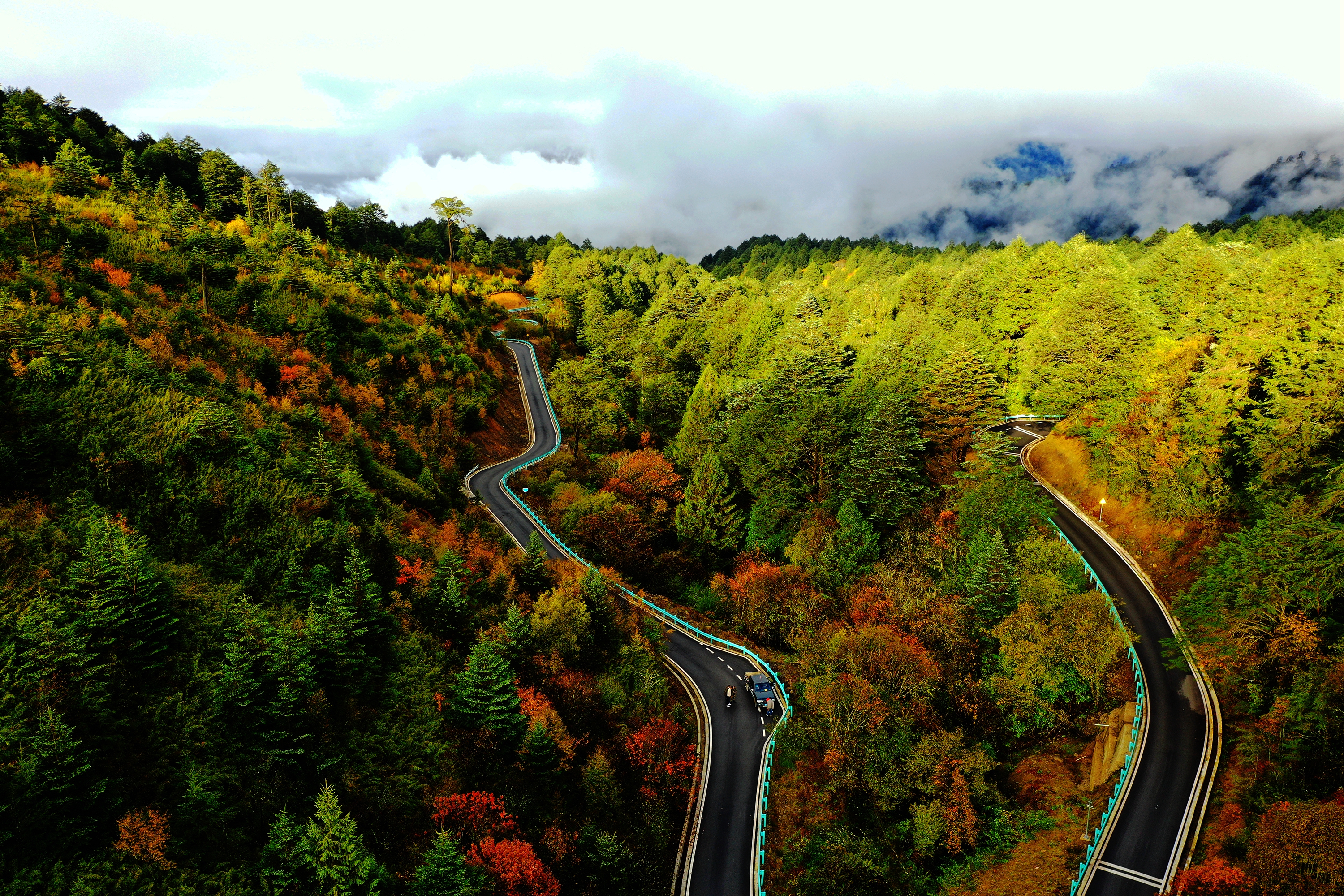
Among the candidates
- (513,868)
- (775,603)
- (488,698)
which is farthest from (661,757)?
(775,603)

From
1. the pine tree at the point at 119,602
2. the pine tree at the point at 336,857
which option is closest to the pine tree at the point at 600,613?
the pine tree at the point at 336,857

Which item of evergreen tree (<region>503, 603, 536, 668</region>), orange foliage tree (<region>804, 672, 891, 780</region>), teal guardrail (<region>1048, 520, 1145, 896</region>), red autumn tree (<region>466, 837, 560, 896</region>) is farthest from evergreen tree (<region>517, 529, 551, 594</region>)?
teal guardrail (<region>1048, 520, 1145, 896</region>)

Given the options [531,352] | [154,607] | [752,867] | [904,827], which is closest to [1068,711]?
[904,827]

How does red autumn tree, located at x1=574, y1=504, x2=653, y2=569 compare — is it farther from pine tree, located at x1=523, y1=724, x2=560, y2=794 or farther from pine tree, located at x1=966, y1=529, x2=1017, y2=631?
pine tree, located at x1=966, y1=529, x2=1017, y2=631

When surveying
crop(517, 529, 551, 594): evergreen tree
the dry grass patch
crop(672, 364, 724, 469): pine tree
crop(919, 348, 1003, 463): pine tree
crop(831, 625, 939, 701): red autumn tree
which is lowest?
crop(517, 529, 551, 594): evergreen tree

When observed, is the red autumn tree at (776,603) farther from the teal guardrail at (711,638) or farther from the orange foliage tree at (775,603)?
the teal guardrail at (711,638)

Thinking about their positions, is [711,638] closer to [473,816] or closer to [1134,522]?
[473,816]

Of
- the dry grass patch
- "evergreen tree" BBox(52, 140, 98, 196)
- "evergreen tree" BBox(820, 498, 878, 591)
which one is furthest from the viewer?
the dry grass patch
